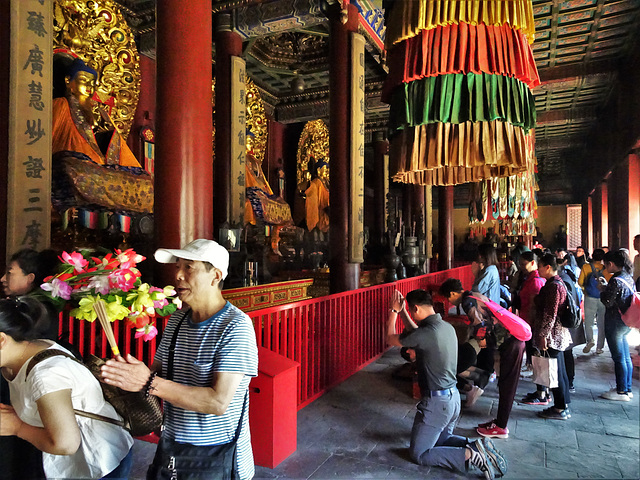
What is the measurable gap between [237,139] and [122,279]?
6.26m

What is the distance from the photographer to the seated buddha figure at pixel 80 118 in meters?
5.62

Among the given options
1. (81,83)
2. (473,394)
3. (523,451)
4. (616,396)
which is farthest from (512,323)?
(81,83)

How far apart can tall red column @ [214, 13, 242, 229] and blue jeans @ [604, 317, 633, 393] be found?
18.4 feet

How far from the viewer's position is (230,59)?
7211 millimetres

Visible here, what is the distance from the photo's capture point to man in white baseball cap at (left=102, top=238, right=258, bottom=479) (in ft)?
4.42

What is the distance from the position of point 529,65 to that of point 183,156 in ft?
8.43

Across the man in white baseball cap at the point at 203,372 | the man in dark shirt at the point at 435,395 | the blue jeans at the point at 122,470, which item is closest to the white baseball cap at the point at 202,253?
the man in white baseball cap at the point at 203,372

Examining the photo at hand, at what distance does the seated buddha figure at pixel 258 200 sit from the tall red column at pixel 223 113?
1.53 meters

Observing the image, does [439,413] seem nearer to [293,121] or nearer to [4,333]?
[4,333]

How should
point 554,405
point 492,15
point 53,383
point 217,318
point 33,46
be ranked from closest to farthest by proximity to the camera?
point 53,383
point 217,318
point 492,15
point 33,46
point 554,405

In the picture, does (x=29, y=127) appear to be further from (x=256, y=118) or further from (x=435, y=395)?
(x=256, y=118)

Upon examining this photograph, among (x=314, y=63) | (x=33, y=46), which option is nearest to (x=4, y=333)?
(x=33, y=46)

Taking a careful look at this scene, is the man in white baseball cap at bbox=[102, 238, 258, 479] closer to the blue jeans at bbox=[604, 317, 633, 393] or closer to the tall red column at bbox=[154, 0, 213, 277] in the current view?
the tall red column at bbox=[154, 0, 213, 277]

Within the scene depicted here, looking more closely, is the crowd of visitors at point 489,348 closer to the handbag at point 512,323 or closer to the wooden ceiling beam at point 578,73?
the handbag at point 512,323
